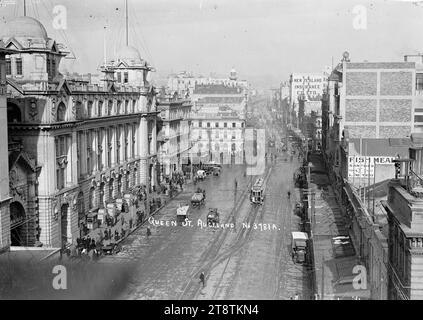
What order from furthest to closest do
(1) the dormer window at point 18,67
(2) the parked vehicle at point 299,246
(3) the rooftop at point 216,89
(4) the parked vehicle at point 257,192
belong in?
(3) the rooftop at point 216,89, (4) the parked vehicle at point 257,192, (1) the dormer window at point 18,67, (2) the parked vehicle at point 299,246

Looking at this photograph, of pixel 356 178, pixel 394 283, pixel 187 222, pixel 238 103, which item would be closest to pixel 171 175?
pixel 238 103

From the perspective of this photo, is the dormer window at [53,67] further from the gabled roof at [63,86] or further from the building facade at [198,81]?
the building facade at [198,81]

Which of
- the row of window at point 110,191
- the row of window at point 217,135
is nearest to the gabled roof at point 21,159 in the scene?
the row of window at point 110,191

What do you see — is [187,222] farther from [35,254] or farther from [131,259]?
[35,254]

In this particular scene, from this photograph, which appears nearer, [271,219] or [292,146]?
[271,219]

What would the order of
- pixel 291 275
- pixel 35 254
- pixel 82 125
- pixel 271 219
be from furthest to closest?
pixel 82 125
pixel 271 219
pixel 291 275
pixel 35 254

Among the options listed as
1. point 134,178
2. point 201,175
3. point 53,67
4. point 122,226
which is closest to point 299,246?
point 122,226
